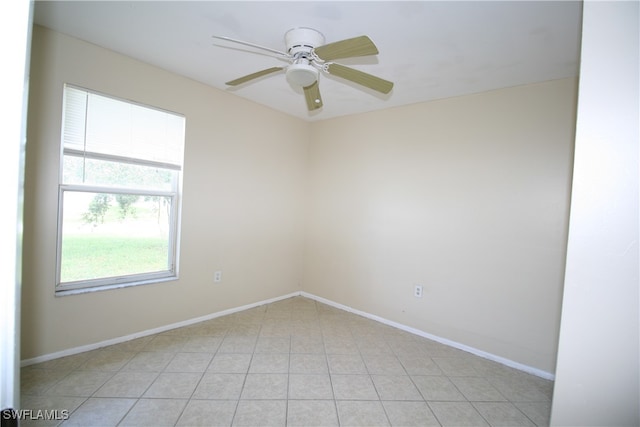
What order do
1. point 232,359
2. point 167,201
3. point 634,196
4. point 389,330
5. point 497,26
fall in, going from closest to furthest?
1. point 634,196
2. point 497,26
3. point 232,359
4. point 167,201
5. point 389,330

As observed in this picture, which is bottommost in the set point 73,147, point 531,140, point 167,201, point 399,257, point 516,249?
point 399,257

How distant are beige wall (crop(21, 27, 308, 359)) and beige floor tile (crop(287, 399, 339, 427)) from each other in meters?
1.68

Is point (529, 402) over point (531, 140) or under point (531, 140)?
under

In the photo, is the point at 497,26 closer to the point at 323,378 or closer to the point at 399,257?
the point at 399,257

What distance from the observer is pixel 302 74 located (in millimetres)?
1761

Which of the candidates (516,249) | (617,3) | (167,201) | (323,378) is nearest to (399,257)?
(516,249)

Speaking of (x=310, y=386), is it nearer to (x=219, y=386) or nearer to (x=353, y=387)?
(x=353, y=387)

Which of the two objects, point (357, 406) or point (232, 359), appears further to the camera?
point (232, 359)

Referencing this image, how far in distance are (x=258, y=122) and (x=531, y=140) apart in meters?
2.84

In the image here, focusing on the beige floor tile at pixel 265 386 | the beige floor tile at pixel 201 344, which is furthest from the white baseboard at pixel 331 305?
the beige floor tile at pixel 265 386

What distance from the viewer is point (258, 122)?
3.48 metres

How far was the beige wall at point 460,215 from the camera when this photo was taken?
2.37 m

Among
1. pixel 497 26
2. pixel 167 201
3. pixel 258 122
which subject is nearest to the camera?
pixel 497 26

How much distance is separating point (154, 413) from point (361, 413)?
1287mm
